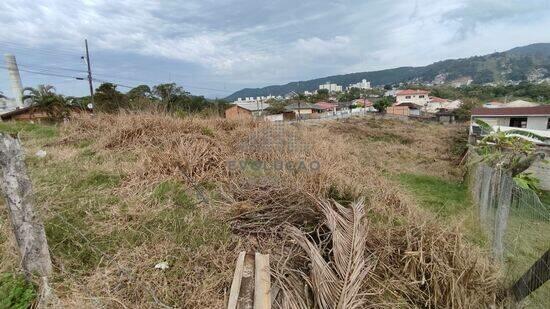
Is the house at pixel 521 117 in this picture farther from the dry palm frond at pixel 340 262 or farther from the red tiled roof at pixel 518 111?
the dry palm frond at pixel 340 262

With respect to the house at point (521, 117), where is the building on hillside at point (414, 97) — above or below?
above

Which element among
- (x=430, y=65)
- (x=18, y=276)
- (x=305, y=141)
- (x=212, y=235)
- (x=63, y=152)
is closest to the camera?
(x=18, y=276)

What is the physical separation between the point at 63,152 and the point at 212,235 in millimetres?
4955

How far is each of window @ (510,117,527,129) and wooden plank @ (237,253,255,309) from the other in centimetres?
3021

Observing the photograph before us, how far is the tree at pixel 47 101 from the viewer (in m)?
18.1

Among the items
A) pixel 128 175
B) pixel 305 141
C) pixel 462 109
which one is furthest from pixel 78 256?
pixel 462 109

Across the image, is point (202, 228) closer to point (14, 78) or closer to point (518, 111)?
point (518, 111)

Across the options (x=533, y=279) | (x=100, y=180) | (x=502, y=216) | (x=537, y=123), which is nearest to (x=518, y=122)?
(x=537, y=123)

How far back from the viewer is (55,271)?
2.58 metres

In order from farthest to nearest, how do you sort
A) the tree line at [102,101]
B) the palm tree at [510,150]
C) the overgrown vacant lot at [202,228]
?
the tree line at [102,101], the palm tree at [510,150], the overgrown vacant lot at [202,228]

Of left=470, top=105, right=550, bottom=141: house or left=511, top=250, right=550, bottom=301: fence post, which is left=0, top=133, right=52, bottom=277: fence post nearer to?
left=511, top=250, right=550, bottom=301: fence post

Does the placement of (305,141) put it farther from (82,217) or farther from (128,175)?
(82,217)

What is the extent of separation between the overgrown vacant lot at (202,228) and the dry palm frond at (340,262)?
0.38 ft

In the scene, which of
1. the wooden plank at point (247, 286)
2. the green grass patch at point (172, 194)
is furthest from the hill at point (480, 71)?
the wooden plank at point (247, 286)
